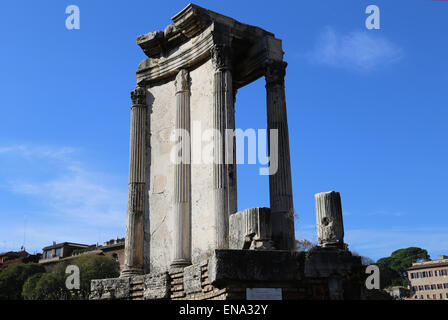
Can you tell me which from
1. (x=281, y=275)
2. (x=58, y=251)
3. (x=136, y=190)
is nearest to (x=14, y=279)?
(x=58, y=251)

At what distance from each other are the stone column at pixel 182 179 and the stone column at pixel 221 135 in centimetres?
117

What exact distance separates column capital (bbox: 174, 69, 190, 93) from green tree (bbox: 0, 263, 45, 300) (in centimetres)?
4222

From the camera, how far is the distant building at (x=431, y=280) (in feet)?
217

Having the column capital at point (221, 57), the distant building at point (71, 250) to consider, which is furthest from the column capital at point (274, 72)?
the distant building at point (71, 250)

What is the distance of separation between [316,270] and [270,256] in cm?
83

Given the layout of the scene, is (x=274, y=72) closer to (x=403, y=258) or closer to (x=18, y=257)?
(x=18, y=257)

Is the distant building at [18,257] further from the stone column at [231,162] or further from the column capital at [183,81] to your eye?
the stone column at [231,162]

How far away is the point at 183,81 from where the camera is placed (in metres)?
12.3

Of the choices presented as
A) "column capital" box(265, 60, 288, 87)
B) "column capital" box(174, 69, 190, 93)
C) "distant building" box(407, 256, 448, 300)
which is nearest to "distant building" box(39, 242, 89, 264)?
"distant building" box(407, 256, 448, 300)

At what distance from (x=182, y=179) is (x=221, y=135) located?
4.98ft

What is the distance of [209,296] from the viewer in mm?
8438

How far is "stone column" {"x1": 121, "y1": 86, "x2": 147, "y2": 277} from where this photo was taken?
39.2 feet
